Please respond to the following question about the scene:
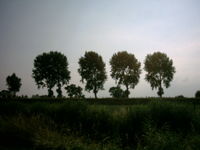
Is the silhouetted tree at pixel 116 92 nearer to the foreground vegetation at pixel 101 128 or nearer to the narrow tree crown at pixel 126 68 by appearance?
the narrow tree crown at pixel 126 68

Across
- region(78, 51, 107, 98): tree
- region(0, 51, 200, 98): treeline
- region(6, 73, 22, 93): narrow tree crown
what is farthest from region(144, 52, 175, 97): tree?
region(6, 73, 22, 93): narrow tree crown

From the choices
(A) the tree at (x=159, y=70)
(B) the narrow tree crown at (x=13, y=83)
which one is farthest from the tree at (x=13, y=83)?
(A) the tree at (x=159, y=70)

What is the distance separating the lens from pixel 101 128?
39.0ft

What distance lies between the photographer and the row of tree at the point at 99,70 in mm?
54375

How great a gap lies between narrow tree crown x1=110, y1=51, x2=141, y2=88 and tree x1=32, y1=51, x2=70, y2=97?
582 inches

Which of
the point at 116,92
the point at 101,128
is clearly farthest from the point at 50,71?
the point at 101,128

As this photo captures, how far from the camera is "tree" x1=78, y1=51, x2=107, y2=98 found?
54.3 metres

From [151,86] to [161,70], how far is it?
5.65 meters

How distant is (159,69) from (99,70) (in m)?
18.0

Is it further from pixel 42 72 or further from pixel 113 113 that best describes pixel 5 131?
pixel 42 72

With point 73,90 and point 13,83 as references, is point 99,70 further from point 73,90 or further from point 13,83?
point 13,83

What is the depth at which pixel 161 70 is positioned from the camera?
55125 mm

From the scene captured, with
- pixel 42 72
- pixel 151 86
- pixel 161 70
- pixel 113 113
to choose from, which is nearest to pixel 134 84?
pixel 151 86

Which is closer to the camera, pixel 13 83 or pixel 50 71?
A: pixel 50 71
